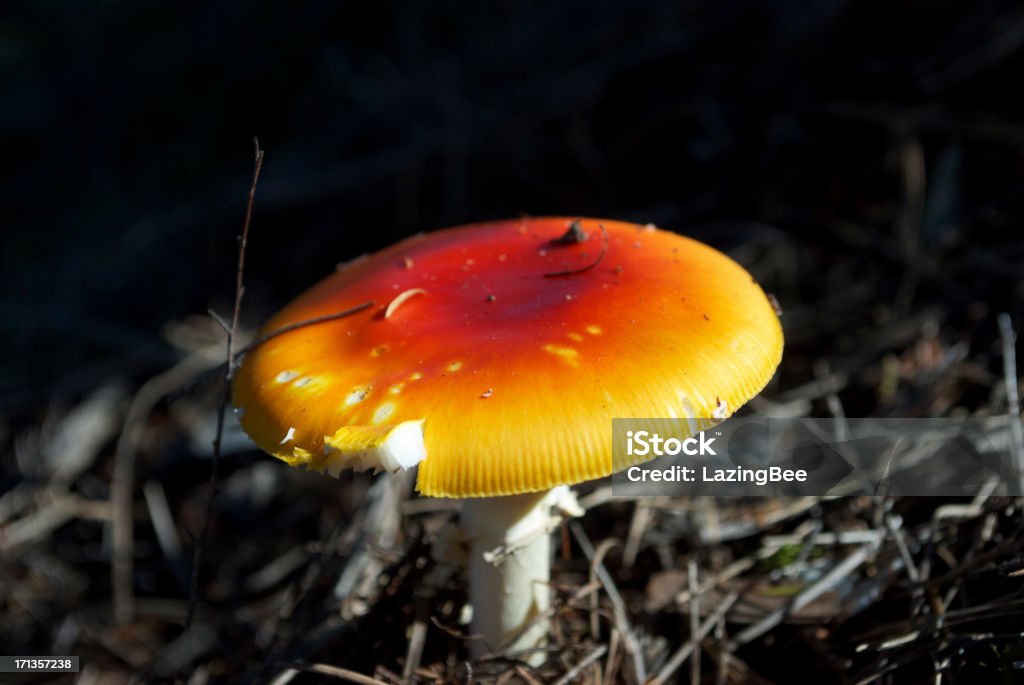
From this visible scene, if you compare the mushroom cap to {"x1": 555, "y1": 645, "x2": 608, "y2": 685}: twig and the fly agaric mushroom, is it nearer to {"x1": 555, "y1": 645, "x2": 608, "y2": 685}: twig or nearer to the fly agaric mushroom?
the fly agaric mushroom

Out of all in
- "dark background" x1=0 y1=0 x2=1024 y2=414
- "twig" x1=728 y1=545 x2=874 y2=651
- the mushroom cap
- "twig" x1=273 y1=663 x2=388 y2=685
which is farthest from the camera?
"dark background" x1=0 y1=0 x2=1024 y2=414

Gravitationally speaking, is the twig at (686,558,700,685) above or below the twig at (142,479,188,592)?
below

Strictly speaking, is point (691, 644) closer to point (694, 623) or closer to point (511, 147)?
point (694, 623)

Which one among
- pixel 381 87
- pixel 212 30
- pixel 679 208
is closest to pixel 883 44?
pixel 679 208

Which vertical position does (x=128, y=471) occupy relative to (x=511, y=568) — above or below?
above

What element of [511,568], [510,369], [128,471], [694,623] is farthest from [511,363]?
[128,471]

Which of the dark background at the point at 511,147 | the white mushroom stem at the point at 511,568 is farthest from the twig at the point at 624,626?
the dark background at the point at 511,147

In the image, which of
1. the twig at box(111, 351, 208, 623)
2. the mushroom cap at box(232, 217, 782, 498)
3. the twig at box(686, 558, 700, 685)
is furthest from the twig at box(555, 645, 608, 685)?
the twig at box(111, 351, 208, 623)

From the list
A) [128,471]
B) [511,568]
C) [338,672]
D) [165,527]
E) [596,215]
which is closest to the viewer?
[338,672]

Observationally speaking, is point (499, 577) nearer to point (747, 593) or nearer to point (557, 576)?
point (557, 576)
